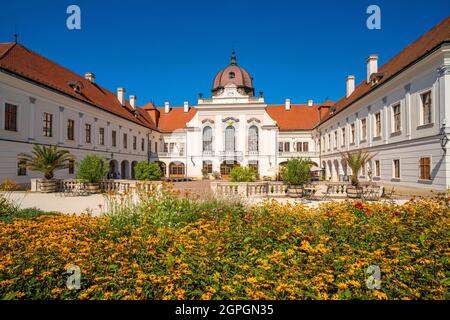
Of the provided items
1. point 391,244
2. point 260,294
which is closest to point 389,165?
point 391,244

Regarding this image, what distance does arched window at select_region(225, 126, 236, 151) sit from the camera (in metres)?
33.2

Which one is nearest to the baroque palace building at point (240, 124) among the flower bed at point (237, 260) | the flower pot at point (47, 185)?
the flower pot at point (47, 185)

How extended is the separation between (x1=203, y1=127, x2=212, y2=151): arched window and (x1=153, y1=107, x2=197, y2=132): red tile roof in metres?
6.96

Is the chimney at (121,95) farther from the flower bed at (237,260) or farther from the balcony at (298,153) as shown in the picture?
the flower bed at (237,260)

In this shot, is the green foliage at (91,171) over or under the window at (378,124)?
under

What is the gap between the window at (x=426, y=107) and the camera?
12523mm

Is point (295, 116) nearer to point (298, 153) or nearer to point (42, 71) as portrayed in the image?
point (298, 153)

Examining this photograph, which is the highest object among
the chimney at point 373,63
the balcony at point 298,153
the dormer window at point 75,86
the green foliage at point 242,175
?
the chimney at point 373,63

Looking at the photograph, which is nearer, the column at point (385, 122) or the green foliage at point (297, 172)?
the green foliage at point (297, 172)

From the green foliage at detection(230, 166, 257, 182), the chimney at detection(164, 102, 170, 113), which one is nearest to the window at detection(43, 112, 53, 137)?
the green foliage at detection(230, 166, 257, 182)

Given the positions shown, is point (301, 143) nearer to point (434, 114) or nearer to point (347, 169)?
point (347, 169)

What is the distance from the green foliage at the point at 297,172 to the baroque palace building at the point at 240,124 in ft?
22.3

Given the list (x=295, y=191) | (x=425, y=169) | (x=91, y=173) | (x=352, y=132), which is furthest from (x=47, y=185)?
(x=352, y=132)

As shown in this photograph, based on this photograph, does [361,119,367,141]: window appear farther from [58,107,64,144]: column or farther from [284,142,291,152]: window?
[58,107,64,144]: column
